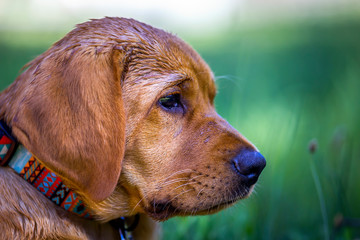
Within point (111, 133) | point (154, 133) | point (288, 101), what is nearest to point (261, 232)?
point (154, 133)

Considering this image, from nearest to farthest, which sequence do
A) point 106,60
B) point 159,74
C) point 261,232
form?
point 106,60 < point 159,74 < point 261,232

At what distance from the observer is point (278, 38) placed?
8.80m

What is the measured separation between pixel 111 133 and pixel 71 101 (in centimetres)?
24

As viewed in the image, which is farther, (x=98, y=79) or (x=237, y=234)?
(x=237, y=234)

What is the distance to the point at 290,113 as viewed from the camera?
169 inches

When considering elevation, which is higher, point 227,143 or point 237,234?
point 227,143

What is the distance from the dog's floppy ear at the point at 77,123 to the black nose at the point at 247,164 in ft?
1.97

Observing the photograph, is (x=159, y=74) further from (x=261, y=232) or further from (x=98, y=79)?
(x=261, y=232)

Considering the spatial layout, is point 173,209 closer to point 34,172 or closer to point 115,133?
point 115,133

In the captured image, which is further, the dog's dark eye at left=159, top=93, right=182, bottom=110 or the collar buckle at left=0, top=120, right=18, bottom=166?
the dog's dark eye at left=159, top=93, right=182, bottom=110

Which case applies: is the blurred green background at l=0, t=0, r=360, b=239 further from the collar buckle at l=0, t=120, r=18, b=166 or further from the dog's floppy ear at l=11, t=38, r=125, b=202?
the collar buckle at l=0, t=120, r=18, b=166

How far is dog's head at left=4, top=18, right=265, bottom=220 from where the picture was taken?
2.15 meters

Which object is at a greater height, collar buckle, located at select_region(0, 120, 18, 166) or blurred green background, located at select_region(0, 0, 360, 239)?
collar buckle, located at select_region(0, 120, 18, 166)

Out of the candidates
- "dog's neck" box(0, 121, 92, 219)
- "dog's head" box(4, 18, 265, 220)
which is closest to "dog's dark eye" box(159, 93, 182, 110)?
"dog's head" box(4, 18, 265, 220)
